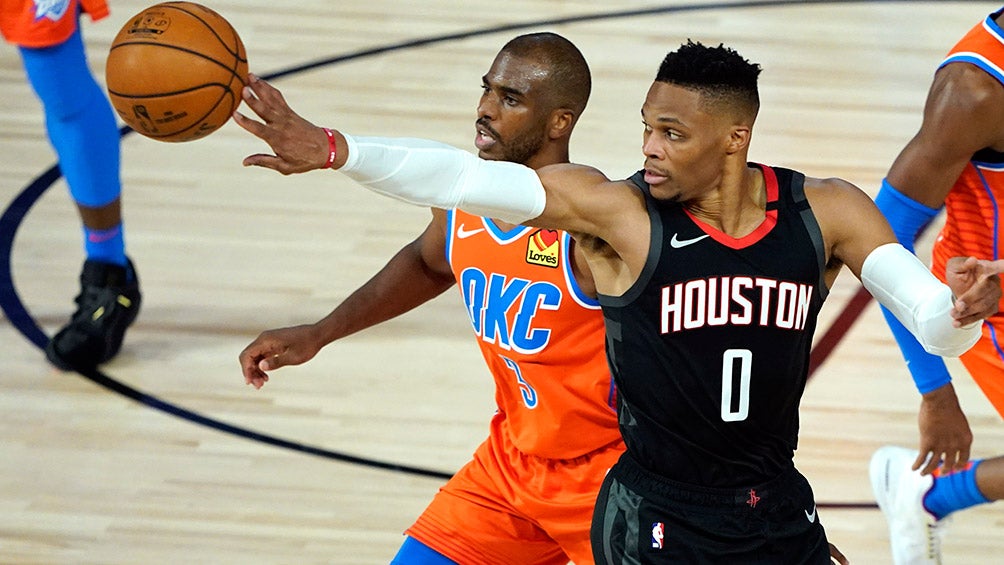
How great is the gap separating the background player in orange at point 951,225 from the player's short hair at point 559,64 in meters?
0.77

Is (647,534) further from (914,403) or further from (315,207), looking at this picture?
(315,207)

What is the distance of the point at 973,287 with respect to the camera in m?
2.69

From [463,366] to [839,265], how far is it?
9.16ft

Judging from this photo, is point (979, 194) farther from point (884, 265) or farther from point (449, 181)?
point (449, 181)

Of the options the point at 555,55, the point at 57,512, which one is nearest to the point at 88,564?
the point at 57,512

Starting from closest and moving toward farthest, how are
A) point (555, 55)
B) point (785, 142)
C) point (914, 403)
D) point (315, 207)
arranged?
1. point (555, 55)
2. point (914, 403)
3. point (315, 207)
4. point (785, 142)

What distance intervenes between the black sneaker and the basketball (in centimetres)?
251

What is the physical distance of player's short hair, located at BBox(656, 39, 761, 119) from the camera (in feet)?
9.25

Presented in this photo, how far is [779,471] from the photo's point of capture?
2.96 meters

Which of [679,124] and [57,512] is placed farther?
[57,512]

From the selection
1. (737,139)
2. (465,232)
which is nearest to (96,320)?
(465,232)

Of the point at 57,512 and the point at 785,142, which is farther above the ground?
the point at 785,142

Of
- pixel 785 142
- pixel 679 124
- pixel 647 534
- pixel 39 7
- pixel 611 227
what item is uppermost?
pixel 679 124

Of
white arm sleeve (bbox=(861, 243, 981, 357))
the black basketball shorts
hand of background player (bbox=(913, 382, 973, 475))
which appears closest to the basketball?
the black basketball shorts
